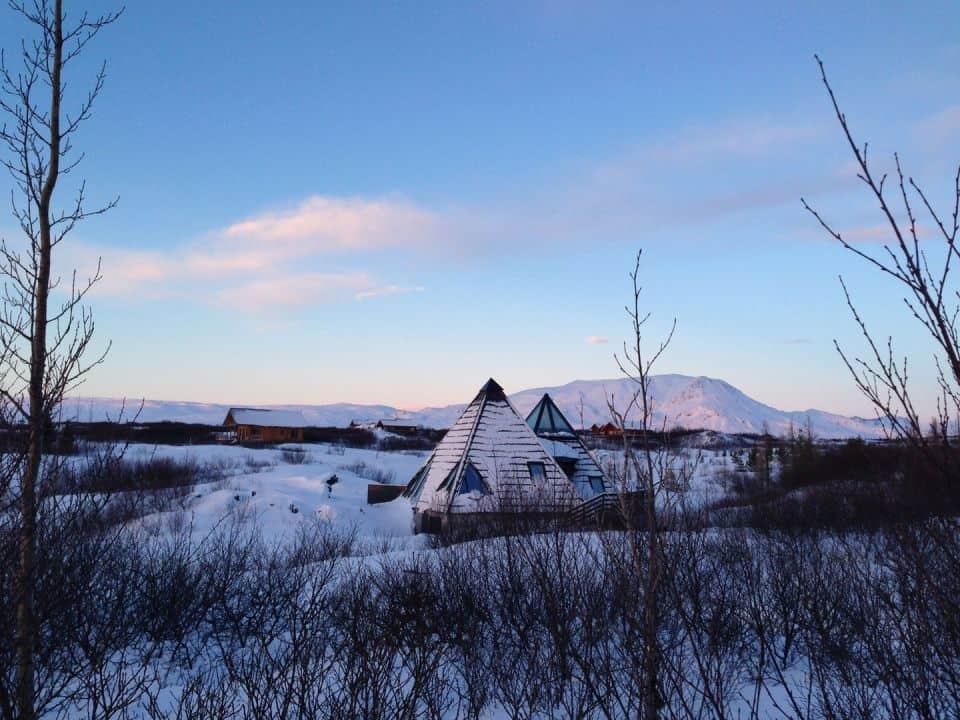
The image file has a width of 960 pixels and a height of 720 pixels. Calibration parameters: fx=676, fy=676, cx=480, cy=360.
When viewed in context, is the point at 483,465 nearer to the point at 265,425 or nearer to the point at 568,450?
the point at 568,450

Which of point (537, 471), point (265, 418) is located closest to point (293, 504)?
point (537, 471)

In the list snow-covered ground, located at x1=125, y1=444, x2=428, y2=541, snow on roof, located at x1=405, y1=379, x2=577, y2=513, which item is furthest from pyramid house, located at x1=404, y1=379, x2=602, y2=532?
snow-covered ground, located at x1=125, y1=444, x2=428, y2=541

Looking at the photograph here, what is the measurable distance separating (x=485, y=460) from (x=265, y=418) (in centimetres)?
5532

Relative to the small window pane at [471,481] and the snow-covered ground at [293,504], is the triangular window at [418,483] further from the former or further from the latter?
the small window pane at [471,481]

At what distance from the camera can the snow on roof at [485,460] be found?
1880 cm

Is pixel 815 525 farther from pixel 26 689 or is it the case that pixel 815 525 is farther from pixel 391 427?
pixel 391 427

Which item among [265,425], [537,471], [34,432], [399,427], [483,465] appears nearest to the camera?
[34,432]

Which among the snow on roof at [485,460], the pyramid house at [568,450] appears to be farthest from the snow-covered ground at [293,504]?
the snow on roof at [485,460]

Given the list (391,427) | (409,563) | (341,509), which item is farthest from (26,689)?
(391,427)

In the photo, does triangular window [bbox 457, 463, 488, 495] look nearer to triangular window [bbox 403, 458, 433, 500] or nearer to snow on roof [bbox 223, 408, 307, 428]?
triangular window [bbox 403, 458, 433, 500]

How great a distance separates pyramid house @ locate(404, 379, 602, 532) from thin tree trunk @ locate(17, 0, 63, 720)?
43.3 ft

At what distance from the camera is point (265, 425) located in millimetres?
69375

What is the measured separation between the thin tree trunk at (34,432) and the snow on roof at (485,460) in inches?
534

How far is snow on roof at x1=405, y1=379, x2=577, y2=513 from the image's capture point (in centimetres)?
1880
